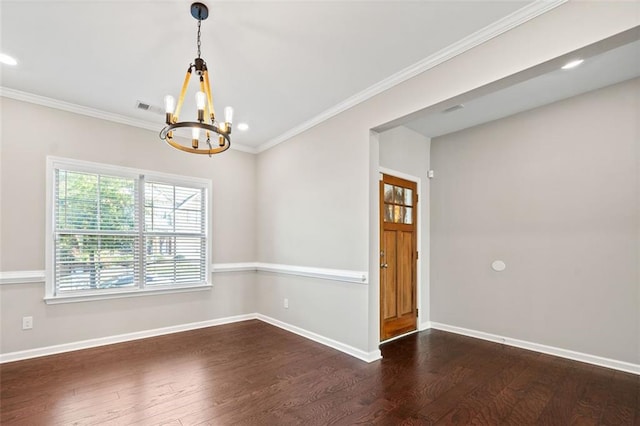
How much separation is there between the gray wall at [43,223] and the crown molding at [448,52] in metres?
2.18

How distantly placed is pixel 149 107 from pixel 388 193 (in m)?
3.23

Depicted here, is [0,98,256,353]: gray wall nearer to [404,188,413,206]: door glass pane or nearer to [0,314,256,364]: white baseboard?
[0,314,256,364]: white baseboard

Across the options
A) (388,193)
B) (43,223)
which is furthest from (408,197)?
(43,223)

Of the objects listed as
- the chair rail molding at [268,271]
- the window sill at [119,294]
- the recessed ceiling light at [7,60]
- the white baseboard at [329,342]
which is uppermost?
the recessed ceiling light at [7,60]

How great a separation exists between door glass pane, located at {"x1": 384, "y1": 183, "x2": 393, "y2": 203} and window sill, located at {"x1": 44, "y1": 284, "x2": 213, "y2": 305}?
2986mm

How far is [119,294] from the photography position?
12.8ft

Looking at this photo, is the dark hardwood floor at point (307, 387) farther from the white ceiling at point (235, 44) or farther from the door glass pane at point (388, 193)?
the white ceiling at point (235, 44)

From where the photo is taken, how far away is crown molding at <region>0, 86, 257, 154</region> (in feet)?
11.0

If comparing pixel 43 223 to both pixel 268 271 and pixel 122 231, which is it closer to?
pixel 122 231

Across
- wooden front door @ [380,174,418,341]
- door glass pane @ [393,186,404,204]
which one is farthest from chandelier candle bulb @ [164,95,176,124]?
door glass pane @ [393,186,404,204]

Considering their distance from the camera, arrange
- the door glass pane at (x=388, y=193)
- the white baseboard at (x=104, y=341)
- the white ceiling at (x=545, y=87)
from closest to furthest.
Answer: the white ceiling at (x=545, y=87) < the white baseboard at (x=104, y=341) < the door glass pane at (x=388, y=193)

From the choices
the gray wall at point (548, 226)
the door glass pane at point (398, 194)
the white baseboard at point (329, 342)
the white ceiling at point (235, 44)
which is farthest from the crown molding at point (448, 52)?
the white baseboard at point (329, 342)

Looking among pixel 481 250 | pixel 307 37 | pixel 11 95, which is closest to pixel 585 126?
pixel 481 250

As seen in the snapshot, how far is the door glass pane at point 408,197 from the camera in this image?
4410mm
